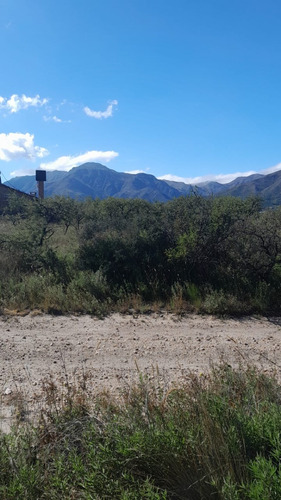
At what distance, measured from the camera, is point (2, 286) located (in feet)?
29.5

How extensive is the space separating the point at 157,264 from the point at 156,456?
7005 millimetres

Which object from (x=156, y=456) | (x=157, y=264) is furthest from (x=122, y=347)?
(x=157, y=264)

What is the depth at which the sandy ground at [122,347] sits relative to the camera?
15.9 ft

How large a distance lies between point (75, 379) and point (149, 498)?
2.72 meters

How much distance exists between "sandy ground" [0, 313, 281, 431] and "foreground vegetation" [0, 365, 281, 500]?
1202 millimetres

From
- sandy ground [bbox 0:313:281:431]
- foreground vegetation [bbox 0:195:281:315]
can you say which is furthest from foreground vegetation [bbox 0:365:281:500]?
foreground vegetation [bbox 0:195:281:315]

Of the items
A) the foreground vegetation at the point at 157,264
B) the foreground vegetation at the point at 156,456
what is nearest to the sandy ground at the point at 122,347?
the foreground vegetation at the point at 157,264

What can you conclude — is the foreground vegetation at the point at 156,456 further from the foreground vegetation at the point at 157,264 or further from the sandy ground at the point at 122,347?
the foreground vegetation at the point at 157,264

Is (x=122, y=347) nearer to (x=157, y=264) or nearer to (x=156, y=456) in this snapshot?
(x=156, y=456)

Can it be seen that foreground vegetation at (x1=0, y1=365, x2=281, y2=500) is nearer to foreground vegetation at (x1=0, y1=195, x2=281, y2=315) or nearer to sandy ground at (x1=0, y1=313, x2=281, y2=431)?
sandy ground at (x1=0, y1=313, x2=281, y2=431)

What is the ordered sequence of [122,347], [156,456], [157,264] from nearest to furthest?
[156,456] < [122,347] < [157,264]

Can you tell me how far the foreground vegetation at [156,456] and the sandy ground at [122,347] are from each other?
3.94ft

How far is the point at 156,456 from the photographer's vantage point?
2.50 m

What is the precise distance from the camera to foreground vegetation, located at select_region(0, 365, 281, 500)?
231 cm
